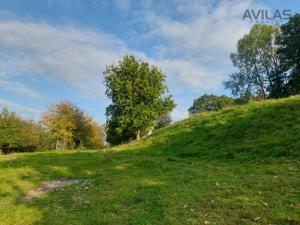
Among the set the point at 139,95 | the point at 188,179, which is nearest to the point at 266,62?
the point at 139,95

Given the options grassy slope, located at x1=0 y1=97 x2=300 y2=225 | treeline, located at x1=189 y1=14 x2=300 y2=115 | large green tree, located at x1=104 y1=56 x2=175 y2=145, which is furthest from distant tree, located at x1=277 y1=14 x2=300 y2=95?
grassy slope, located at x1=0 y1=97 x2=300 y2=225

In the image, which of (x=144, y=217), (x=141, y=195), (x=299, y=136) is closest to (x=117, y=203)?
(x=141, y=195)

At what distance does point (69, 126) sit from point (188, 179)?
5489 centimetres

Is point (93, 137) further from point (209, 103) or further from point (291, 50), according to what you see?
point (209, 103)

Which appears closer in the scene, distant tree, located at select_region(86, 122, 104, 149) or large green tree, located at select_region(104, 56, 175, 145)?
large green tree, located at select_region(104, 56, 175, 145)

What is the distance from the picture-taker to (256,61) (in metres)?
72.6

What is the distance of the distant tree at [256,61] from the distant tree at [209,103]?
49.6m

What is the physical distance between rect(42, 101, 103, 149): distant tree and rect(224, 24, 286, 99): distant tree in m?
29.9

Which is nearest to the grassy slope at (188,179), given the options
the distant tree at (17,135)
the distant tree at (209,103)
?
the distant tree at (17,135)

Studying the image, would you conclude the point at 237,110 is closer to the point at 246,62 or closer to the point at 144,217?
the point at 144,217

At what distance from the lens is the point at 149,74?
62.7m

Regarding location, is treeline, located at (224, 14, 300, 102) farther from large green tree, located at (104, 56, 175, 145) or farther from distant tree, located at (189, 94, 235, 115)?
distant tree, located at (189, 94, 235, 115)

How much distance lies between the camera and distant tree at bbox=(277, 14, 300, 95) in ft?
195

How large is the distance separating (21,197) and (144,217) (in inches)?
321
